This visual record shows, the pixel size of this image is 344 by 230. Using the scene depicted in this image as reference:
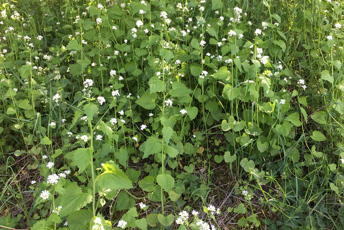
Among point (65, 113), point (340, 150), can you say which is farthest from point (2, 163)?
point (340, 150)

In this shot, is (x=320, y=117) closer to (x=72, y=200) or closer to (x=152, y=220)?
(x=152, y=220)

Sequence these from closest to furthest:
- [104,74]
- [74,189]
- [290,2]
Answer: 1. [74,189]
2. [104,74]
3. [290,2]

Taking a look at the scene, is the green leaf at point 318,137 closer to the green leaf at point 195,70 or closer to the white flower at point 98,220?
the green leaf at point 195,70

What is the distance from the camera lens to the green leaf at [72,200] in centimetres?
153

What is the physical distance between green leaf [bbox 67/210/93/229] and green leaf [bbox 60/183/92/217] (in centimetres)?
19

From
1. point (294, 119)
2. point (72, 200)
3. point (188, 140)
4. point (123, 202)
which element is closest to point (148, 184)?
point (123, 202)

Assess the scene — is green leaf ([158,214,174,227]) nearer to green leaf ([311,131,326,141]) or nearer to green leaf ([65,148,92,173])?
green leaf ([65,148,92,173])

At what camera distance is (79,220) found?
1.71 m

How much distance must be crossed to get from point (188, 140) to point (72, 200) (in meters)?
1.23

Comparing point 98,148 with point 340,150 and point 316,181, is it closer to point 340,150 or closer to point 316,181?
point 316,181

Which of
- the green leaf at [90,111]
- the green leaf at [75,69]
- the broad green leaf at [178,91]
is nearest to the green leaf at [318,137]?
the broad green leaf at [178,91]

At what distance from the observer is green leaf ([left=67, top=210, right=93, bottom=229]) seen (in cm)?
169

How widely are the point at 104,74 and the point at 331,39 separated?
1992mm

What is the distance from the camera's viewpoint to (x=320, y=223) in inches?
77.4
